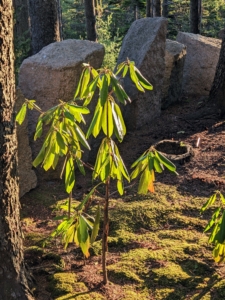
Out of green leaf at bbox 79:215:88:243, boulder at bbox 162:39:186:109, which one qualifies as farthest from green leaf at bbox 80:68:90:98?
boulder at bbox 162:39:186:109

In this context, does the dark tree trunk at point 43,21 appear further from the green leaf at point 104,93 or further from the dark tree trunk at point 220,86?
the green leaf at point 104,93

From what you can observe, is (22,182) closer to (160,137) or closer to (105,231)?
(105,231)

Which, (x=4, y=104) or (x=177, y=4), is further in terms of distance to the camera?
(x=177, y=4)

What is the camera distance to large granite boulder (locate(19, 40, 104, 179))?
4.55m

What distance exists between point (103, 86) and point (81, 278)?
1453 millimetres

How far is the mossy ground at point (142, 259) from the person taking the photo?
2664 millimetres

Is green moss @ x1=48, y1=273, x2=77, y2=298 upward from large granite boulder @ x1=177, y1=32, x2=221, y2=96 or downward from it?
downward

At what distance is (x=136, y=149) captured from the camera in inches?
217

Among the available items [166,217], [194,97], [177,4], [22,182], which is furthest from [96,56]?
[177,4]

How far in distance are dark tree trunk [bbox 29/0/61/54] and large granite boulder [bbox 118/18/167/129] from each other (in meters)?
1.21

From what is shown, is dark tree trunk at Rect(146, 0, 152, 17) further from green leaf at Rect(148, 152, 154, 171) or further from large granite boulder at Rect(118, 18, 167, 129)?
green leaf at Rect(148, 152, 154, 171)

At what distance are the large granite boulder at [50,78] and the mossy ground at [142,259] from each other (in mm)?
1285

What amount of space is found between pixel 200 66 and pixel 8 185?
6787 mm

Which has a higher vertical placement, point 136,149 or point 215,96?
point 215,96
